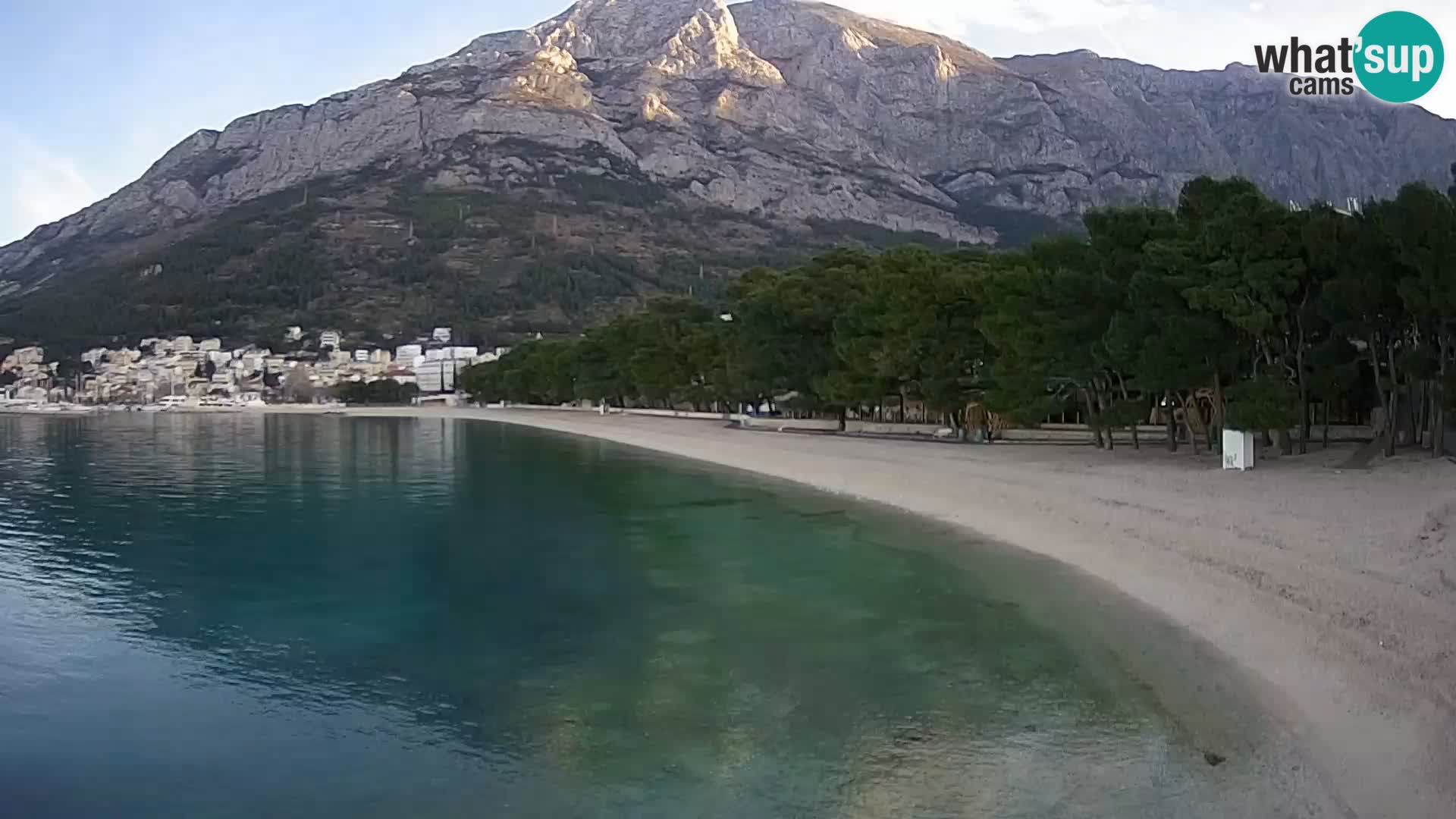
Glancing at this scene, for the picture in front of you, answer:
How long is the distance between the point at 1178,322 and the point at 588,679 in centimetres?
2075

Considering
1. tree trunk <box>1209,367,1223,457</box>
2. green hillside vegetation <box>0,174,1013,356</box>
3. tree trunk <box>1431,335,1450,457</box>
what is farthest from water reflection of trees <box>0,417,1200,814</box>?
green hillside vegetation <box>0,174,1013,356</box>

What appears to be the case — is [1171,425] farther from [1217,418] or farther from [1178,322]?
[1178,322]

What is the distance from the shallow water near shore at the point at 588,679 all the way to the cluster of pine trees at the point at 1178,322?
32.2ft

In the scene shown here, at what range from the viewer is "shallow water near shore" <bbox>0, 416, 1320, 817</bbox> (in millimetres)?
9203

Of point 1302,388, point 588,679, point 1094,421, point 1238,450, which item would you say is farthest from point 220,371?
point 588,679

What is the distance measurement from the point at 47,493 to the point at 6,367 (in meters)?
146

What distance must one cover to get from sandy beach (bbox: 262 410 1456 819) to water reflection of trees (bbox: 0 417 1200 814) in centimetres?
187

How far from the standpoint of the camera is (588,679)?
12766 millimetres

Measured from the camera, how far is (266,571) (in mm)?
20750

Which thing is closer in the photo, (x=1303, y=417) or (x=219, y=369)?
(x=1303, y=417)

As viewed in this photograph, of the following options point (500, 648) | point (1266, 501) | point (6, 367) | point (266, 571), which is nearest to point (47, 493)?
point (266, 571)

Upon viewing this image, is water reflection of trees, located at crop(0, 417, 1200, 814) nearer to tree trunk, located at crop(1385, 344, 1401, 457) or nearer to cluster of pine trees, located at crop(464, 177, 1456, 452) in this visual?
cluster of pine trees, located at crop(464, 177, 1456, 452)

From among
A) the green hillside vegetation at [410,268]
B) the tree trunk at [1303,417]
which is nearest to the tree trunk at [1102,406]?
the tree trunk at [1303,417]

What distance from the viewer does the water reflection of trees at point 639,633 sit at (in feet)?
33.1
